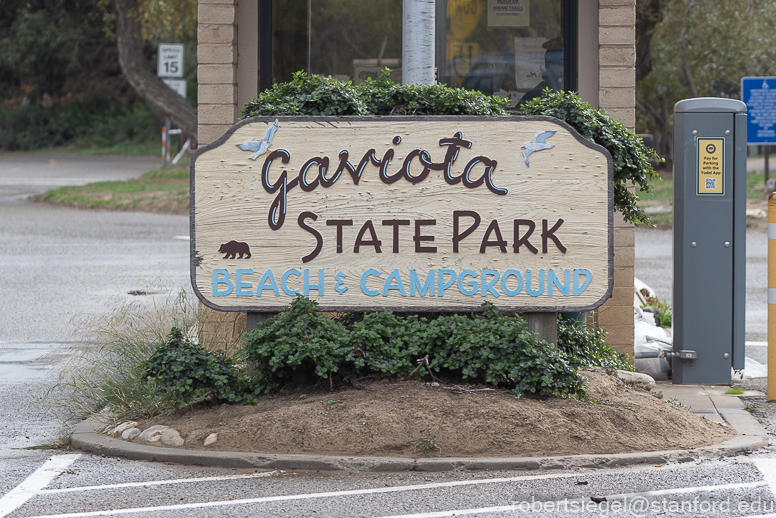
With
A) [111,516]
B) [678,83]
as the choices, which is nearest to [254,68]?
[111,516]

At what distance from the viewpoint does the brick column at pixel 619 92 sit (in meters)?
7.48

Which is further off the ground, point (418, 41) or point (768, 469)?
point (418, 41)

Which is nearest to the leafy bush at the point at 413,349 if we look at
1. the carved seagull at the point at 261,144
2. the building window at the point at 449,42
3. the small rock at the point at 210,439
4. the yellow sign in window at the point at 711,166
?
the small rock at the point at 210,439

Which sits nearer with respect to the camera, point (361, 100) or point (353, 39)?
point (361, 100)

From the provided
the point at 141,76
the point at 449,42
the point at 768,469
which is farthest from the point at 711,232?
the point at 141,76

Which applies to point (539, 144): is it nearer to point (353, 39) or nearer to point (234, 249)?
point (234, 249)

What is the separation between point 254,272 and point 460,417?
1625 millimetres

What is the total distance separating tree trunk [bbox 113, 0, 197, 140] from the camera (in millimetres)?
21500

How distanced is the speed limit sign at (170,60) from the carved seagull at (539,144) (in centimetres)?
1685

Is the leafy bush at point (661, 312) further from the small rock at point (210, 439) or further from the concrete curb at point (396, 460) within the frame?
the small rock at point (210, 439)

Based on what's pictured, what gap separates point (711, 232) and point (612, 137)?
1420 millimetres

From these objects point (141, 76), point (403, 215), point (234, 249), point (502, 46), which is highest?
point (141, 76)

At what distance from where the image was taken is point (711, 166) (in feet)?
23.6

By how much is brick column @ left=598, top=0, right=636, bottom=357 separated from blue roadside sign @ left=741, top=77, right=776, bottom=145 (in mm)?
4612
